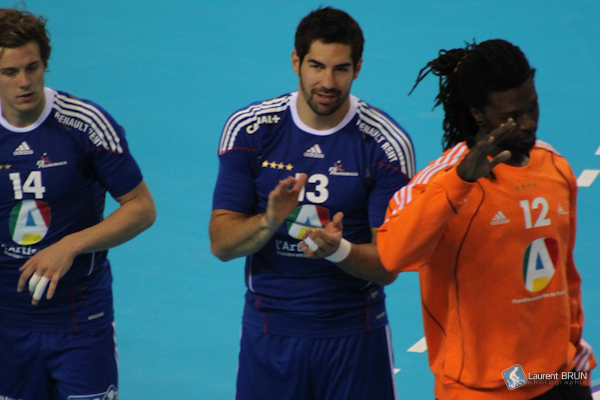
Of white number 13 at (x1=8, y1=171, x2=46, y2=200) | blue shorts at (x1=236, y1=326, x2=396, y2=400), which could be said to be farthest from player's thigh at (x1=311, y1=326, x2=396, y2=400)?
white number 13 at (x1=8, y1=171, x2=46, y2=200)

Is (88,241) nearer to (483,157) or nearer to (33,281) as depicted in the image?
(33,281)

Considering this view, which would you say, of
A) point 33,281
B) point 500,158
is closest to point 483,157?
point 500,158

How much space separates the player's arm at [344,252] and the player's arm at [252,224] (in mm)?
149

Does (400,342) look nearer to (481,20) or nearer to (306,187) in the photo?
(306,187)

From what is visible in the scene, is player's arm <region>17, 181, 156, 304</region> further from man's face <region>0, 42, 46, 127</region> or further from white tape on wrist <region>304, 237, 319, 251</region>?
white tape on wrist <region>304, 237, 319, 251</region>

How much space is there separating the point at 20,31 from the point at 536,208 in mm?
2336

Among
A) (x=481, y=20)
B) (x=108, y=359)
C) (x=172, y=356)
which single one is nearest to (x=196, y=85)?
(x=481, y=20)

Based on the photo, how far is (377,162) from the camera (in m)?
3.62

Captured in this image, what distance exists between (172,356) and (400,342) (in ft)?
5.27

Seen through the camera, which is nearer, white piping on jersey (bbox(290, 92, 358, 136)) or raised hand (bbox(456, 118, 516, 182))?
raised hand (bbox(456, 118, 516, 182))

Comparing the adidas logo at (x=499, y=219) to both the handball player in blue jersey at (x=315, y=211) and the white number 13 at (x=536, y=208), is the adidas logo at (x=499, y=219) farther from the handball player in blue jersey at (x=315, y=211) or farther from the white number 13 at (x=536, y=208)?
the handball player in blue jersey at (x=315, y=211)

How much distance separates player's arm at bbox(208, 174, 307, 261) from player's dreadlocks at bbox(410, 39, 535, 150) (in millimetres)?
631

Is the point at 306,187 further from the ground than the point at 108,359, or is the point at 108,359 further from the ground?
the point at 306,187

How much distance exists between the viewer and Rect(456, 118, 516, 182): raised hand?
271cm
